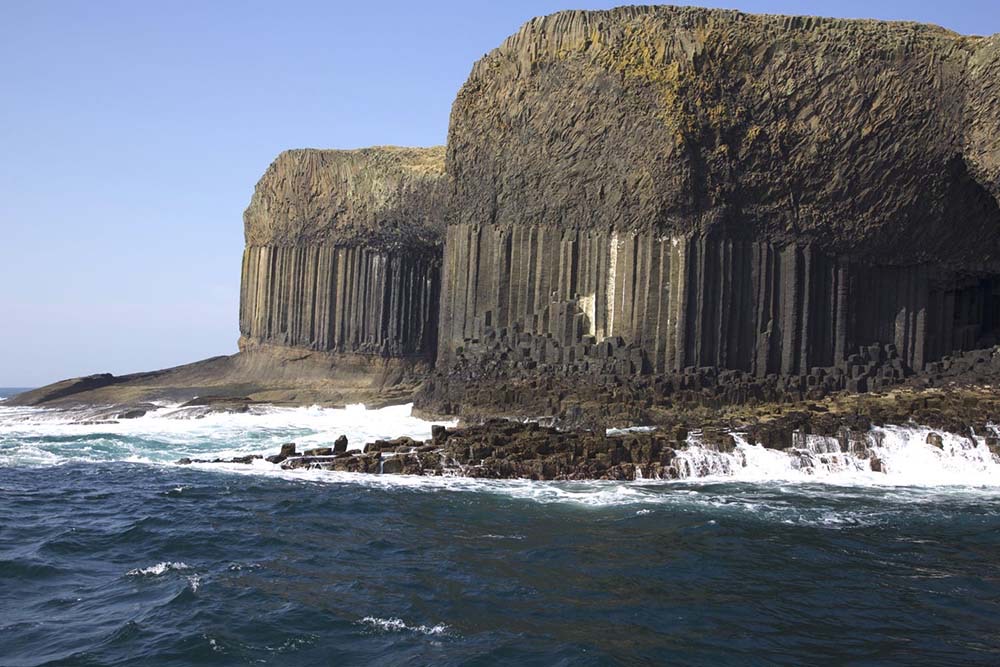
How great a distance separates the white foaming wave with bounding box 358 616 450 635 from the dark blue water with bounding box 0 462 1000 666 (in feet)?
0.13

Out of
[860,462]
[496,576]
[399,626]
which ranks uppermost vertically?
[860,462]

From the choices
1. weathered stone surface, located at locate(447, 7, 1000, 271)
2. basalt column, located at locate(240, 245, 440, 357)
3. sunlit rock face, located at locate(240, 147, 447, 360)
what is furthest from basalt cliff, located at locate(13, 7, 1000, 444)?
basalt column, located at locate(240, 245, 440, 357)

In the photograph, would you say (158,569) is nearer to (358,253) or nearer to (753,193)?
(753,193)

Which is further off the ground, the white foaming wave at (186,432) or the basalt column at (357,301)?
the basalt column at (357,301)

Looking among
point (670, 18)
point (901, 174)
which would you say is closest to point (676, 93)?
point (670, 18)

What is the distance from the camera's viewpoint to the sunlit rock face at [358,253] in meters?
44.5

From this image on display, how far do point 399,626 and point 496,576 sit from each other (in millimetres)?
2431

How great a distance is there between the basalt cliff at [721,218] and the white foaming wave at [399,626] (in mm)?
17094

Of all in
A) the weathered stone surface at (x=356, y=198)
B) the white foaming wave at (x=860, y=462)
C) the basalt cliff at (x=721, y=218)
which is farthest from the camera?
the weathered stone surface at (x=356, y=198)

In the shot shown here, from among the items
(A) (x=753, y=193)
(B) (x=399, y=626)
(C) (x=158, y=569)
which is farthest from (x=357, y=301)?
(B) (x=399, y=626)

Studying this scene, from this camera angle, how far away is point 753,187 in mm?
32062

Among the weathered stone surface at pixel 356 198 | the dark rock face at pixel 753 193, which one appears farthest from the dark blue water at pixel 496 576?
the weathered stone surface at pixel 356 198

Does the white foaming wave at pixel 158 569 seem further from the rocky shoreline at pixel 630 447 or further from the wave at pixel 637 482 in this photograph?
the rocky shoreline at pixel 630 447

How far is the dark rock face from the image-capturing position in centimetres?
3173
